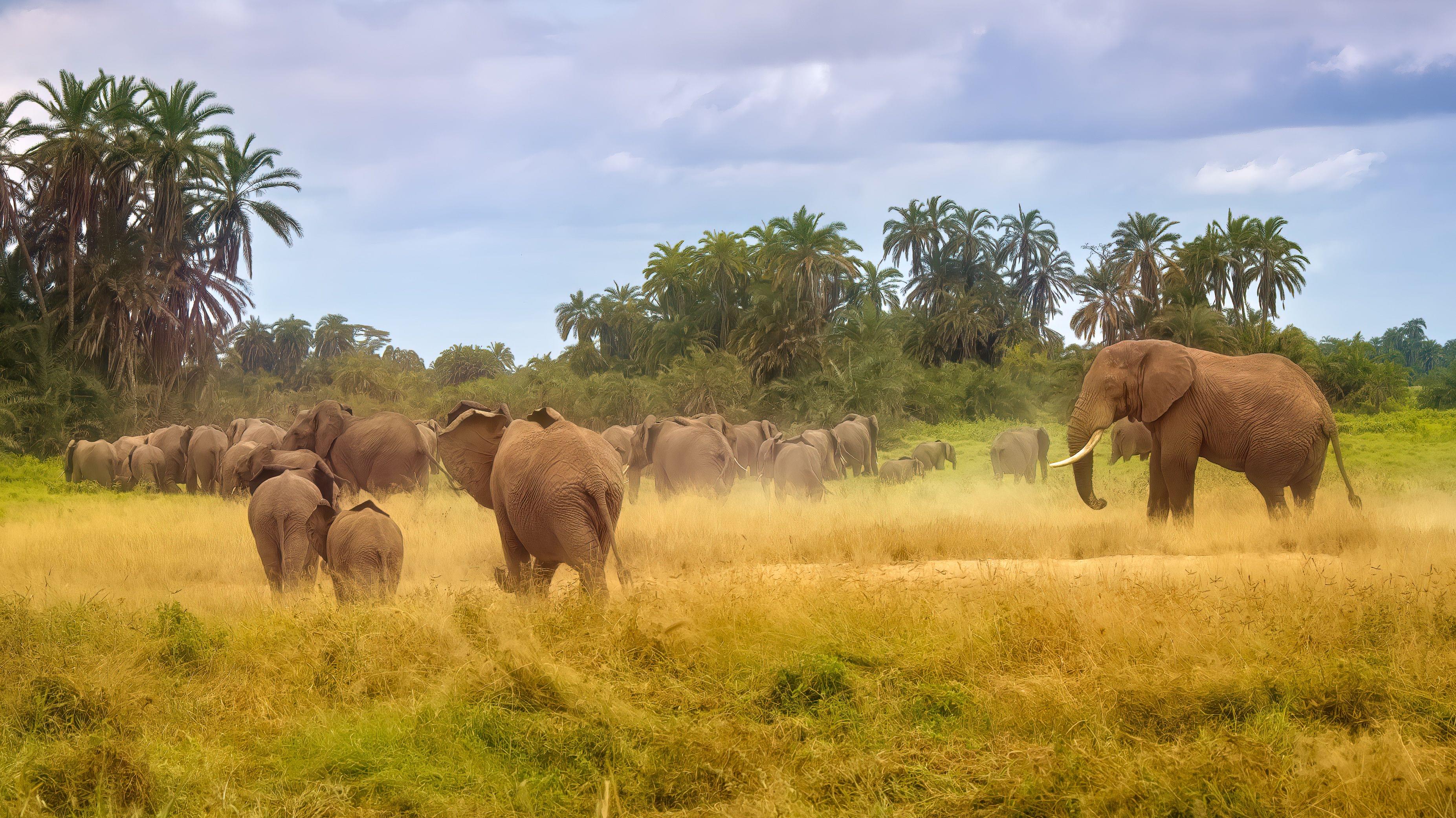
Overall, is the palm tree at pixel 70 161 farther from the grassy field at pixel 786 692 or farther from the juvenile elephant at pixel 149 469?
the grassy field at pixel 786 692

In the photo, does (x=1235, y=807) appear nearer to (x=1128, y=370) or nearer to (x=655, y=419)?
(x=1128, y=370)

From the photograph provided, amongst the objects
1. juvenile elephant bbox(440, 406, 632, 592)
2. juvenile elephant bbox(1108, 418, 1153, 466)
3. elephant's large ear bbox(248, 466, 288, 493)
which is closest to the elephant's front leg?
juvenile elephant bbox(440, 406, 632, 592)

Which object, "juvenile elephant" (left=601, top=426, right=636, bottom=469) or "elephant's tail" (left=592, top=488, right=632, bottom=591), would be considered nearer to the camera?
"elephant's tail" (left=592, top=488, right=632, bottom=591)

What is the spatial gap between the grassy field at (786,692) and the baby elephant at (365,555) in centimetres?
42

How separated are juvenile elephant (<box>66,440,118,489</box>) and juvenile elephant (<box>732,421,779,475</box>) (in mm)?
14539

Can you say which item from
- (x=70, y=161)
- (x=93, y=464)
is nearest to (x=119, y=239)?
(x=70, y=161)

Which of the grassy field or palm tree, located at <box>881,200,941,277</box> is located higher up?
palm tree, located at <box>881,200,941,277</box>

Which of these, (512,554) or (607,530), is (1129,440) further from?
(512,554)

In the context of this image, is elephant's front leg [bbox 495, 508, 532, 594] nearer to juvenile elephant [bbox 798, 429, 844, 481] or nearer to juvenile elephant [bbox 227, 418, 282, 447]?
juvenile elephant [bbox 798, 429, 844, 481]

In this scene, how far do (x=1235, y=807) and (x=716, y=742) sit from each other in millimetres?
2236

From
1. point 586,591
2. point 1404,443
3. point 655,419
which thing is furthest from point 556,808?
point 1404,443

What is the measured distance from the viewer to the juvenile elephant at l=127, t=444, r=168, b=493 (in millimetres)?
21922

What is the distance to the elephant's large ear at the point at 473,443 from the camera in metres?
8.93

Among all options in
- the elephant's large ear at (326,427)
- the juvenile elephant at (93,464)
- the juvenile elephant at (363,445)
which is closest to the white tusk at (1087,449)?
the juvenile elephant at (363,445)
